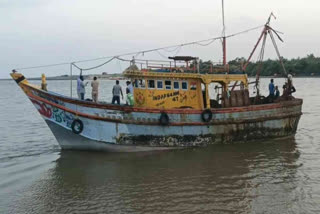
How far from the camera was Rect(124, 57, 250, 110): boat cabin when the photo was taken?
14281 mm

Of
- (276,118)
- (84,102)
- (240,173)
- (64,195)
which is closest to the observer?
(64,195)

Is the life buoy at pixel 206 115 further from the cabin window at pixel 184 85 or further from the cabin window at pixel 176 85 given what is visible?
the cabin window at pixel 176 85

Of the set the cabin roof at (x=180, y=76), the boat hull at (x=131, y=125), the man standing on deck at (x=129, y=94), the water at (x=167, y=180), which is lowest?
the water at (x=167, y=180)

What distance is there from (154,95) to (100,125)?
2.52 meters

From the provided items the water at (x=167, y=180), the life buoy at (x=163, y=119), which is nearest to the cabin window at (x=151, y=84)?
the life buoy at (x=163, y=119)

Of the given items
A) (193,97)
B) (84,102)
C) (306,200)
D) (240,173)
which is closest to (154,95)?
(193,97)

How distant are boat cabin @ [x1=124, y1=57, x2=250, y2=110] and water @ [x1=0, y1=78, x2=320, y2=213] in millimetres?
1966

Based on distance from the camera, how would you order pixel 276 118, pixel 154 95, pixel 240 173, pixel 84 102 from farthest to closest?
1. pixel 276 118
2. pixel 154 95
3. pixel 84 102
4. pixel 240 173

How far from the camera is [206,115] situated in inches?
563

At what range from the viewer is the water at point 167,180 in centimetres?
871

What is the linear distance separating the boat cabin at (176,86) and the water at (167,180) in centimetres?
197

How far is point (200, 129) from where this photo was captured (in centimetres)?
1448

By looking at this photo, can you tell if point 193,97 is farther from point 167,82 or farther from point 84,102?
point 84,102

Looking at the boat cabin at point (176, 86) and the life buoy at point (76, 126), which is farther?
the boat cabin at point (176, 86)
